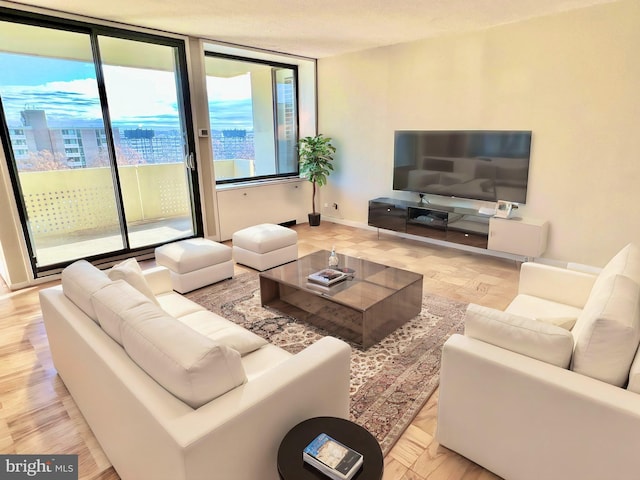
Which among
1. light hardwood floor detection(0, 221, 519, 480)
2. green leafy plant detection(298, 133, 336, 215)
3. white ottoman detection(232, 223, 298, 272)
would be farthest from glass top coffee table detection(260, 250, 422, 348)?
green leafy plant detection(298, 133, 336, 215)

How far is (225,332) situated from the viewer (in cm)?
214

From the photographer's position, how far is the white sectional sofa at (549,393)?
136cm

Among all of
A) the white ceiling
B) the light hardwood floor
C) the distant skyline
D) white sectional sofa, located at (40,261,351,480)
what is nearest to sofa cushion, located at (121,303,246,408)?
white sectional sofa, located at (40,261,351,480)

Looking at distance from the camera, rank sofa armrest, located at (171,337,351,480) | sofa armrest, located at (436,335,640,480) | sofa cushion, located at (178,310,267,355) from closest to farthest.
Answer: sofa armrest, located at (171,337,351,480), sofa armrest, located at (436,335,640,480), sofa cushion, located at (178,310,267,355)

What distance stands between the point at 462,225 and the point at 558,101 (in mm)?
1595

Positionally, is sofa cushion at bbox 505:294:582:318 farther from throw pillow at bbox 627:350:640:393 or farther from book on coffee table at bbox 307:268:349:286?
book on coffee table at bbox 307:268:349:286

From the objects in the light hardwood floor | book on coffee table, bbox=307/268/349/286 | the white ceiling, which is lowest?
the light hardwood floor

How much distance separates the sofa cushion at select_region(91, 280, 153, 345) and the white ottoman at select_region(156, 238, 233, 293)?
177 centimetres

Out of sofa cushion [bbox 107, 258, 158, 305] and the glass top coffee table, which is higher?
sofa cushion [bbox 107, 258, 158, 305]

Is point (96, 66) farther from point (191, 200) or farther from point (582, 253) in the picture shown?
point (582, 253)

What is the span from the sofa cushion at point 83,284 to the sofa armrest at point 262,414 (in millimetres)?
927

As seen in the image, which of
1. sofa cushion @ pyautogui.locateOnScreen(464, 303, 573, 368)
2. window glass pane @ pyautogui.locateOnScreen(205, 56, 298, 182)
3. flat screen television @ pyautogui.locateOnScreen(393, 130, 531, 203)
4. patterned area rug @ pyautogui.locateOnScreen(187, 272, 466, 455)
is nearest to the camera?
sofa cushion @ pyautogui.locateOnScreen(464, 303, 573, 368)

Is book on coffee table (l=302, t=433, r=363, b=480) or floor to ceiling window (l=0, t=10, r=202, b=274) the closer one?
book on coffee table (l=302, t=433, r=363, b=480)

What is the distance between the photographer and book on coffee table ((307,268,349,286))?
9.78ft
